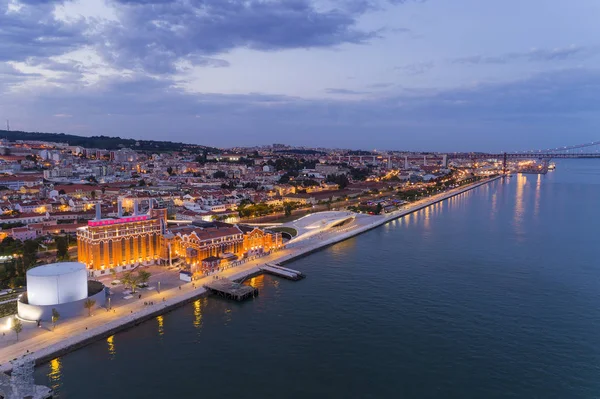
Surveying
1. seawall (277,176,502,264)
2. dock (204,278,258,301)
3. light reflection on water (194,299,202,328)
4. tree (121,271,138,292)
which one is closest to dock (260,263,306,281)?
seawall (277,176,502,264)

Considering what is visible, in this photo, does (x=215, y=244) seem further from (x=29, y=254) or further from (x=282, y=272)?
(x=29, y=254)

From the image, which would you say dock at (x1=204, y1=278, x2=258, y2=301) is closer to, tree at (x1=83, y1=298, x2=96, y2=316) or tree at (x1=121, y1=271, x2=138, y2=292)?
tree at (x1=121, y1=271, x2=138, y2=292)

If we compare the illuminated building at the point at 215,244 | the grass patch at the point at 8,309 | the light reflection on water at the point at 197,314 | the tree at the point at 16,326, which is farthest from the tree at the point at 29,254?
the light reflection on water at the point at 197,314

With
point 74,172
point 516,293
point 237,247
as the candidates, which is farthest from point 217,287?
point 74,172

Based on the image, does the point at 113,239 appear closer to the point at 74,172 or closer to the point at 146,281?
the point at 146,281

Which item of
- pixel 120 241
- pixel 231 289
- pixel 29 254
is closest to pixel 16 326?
pixel 120 241

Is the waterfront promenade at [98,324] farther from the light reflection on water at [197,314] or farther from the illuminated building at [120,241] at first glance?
the illuminated building at [120,241]
